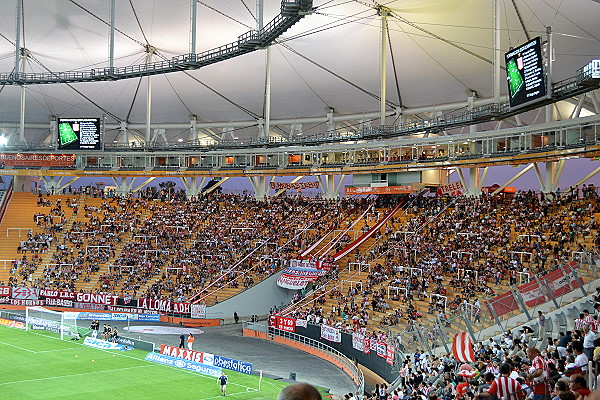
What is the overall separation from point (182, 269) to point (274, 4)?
895 inches

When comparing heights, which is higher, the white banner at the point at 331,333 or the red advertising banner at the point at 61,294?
the red advertising banner at the point at 61,294

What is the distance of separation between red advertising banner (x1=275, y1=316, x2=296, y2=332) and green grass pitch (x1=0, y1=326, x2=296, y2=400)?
8992mm

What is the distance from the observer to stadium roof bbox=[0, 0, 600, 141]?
48.6 meters

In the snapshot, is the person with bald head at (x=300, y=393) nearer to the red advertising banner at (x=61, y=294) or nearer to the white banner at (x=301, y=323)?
the white banner at (x=301, y=323)

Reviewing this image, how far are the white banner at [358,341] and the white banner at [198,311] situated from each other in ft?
55.8

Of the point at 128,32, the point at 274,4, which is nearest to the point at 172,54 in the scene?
the point at 128,32

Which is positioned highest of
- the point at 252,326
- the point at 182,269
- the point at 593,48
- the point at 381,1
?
Result: the point at 381,1

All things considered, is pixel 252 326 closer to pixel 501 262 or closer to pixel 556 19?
pixel 501 262

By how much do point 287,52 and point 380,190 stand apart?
14.7 metres

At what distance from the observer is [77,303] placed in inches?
2181

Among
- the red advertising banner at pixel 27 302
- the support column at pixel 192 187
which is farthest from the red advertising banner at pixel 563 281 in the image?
the support column at pixel 192 187

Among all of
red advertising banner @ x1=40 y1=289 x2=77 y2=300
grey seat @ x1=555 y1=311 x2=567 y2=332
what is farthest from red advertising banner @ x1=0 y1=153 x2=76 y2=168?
grey seat @ x1=555 y1=311 x2=567 y2=332

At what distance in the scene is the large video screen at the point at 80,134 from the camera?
62.6m

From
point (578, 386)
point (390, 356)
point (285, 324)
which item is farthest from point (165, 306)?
point (578, 386)
